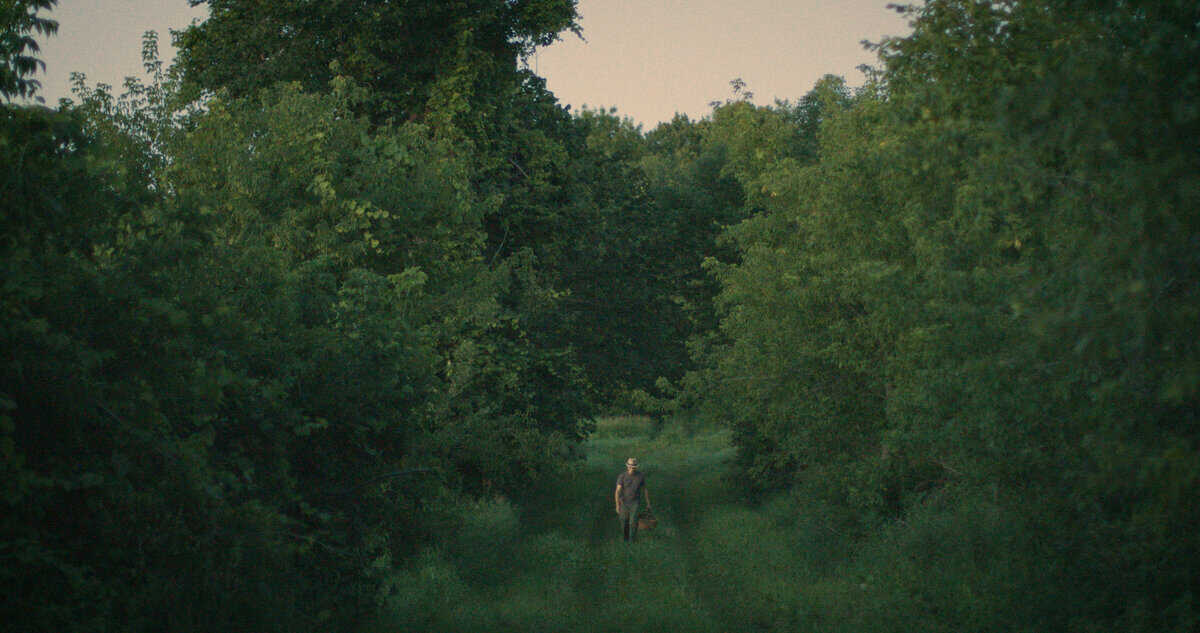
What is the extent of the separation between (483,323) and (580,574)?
16.7ft

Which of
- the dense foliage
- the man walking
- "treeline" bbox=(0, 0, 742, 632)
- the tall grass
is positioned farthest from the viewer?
the man walking

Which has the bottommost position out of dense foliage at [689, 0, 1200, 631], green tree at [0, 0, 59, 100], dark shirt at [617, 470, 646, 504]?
dark shirt at [617, 470, 646, 504]

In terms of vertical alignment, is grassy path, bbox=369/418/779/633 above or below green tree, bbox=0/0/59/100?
below

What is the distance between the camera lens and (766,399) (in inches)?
778

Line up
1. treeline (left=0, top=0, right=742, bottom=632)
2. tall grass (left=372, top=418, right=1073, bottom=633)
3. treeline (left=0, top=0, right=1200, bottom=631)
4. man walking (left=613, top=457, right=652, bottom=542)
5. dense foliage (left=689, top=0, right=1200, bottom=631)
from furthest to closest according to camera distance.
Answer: man walking (left=613, top=457, right=652, bottom=542), tall grass (left=372, top=418, right=1073, bottom=633), treeline (left=0, top=0, right=742, bottom=632), treeline (left=0, top=0, right=1200, bottom=631), dense foliage (left=689, top=0, right=1200, bottom=631)

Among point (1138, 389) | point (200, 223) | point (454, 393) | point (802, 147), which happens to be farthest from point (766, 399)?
point (802, 147)

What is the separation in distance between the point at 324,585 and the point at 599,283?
69.6ft

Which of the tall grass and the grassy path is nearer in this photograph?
the tall grass

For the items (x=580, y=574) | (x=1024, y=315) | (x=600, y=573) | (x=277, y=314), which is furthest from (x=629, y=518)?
(x=1024, y=315)

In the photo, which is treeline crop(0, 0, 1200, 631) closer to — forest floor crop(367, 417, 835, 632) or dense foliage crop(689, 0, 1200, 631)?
dense foliage crop(689, 0, 1200, 631)

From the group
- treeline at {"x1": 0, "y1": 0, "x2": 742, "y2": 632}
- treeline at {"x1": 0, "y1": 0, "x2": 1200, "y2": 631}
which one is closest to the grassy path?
treeline at {"x1": 0, "y1": 0, "x2": 742, "y2": 632}

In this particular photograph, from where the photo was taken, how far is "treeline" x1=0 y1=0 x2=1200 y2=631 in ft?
19.4

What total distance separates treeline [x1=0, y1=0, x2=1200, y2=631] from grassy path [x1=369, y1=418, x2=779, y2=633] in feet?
3.21

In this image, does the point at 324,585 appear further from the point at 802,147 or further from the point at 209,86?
the point at 802,147
